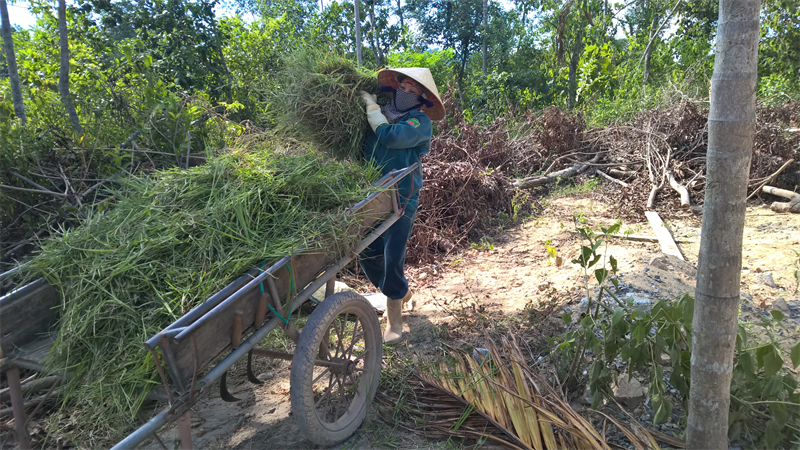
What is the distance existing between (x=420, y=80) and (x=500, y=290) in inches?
85.7

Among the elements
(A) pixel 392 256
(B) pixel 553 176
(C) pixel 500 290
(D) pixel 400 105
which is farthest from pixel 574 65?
(A) pixel 392 256

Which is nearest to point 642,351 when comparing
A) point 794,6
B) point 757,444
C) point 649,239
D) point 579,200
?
point 757,444

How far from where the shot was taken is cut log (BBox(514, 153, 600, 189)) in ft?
24.7

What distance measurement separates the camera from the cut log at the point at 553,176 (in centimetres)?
753

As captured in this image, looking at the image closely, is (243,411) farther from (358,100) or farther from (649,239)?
(649,239)

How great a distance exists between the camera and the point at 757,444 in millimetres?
1909

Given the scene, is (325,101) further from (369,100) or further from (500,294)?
(500,294)

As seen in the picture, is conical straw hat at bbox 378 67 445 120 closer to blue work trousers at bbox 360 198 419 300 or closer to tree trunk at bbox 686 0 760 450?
blue work trousers at bbox 360 198 419 300

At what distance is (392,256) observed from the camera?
3131 mm

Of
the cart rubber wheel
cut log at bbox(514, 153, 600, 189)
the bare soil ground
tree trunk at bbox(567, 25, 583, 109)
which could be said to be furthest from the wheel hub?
tree trunk at bbox(567, 25, 583, 109)

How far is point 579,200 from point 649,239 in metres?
2.07

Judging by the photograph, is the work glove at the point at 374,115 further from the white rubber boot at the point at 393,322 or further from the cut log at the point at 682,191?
the cut log at the point at 682,191

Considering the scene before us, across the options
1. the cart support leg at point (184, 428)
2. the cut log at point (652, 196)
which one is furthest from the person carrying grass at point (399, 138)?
the cut log at point (652, 196)

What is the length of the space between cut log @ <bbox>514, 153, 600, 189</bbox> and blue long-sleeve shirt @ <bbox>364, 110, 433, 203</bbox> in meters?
4.33
